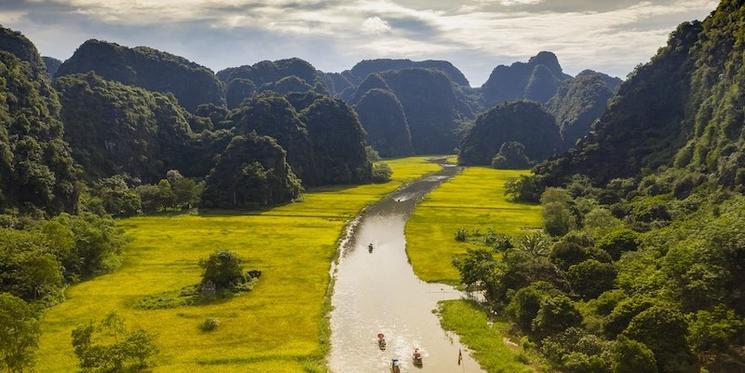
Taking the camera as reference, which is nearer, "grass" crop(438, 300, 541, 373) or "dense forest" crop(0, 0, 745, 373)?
"dense forest" crop(0, 0, 745, 373)

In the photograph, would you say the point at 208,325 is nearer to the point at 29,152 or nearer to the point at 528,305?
the point at 528,305

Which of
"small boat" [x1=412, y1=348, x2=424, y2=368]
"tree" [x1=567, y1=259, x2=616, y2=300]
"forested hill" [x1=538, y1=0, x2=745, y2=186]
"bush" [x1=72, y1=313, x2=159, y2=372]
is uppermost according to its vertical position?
"forested hill" [x1=538, y1=0, x2=745, y2=186]

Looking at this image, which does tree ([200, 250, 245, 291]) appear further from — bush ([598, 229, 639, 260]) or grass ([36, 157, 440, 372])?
bush ([598, 229, 639, 260])

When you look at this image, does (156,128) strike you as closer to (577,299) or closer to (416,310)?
(416,310)

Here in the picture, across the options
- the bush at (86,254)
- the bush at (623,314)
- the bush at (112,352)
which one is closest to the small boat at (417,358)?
the bush at (623,314)

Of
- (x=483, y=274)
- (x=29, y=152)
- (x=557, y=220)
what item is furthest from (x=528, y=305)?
(x=29, y=152)

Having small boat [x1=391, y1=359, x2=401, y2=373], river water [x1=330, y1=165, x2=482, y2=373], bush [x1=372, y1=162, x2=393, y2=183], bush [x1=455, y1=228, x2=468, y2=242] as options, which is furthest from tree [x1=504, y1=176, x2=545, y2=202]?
small boat [x1=391, y1=359, x2=401, y2=373]

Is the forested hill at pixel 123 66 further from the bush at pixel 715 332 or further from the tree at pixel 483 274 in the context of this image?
the bush at pixel 715 332
